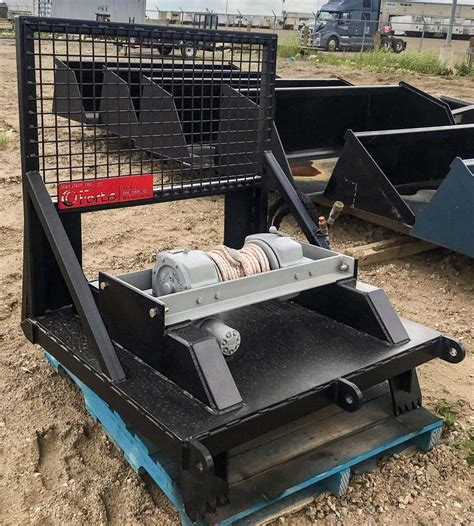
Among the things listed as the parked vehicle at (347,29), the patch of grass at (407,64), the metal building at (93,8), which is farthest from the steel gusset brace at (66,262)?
the metal building at (93,8)

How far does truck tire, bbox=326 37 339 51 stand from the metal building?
7.45 meters

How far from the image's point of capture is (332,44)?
27.4 meters

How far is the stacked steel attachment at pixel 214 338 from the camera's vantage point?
2068mm

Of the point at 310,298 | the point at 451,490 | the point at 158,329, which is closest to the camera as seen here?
the point at 158,329

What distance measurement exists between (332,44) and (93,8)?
9.74 m

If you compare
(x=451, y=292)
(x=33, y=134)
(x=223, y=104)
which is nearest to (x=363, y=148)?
(x=451, y=292)

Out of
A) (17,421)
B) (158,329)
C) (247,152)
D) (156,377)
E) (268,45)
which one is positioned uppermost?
(268,45)

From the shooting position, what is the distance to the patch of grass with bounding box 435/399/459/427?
2.71m

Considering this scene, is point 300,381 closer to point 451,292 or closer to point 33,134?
point 33,134

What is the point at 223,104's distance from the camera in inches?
125

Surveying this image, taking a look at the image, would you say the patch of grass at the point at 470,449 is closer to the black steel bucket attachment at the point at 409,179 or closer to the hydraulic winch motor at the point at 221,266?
the hydraulic winch motor at the point at 221,266

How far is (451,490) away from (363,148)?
2588mm

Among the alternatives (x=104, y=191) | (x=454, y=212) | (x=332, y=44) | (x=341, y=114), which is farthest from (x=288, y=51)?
(x=104, y=191)

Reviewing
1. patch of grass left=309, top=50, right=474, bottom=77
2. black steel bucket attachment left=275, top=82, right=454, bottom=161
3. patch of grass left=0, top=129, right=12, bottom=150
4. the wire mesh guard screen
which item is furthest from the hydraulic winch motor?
patch of grass left=309, top=50, right=474, bottom=77
